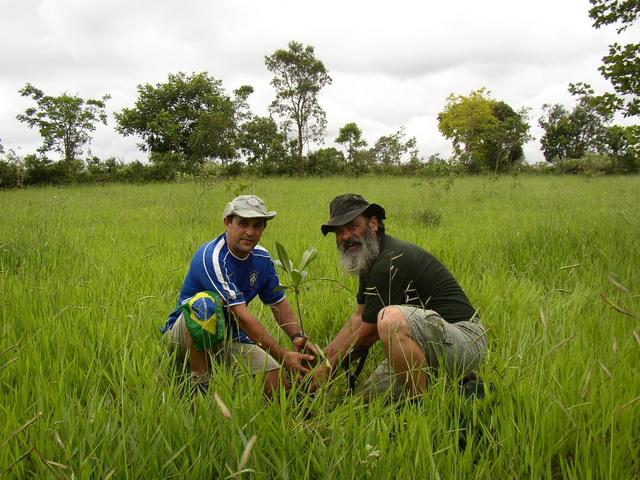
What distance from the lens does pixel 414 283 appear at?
96.7 inches

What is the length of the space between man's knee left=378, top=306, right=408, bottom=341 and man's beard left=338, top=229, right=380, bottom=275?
45cm

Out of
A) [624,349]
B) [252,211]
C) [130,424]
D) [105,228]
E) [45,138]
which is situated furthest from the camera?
[45,138]

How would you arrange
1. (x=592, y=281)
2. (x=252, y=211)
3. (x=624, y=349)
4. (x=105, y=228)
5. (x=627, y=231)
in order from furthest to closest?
(x=105, y=228), (x=627, y=231), (x=592, y=281), (x=252, y=211), (x=624, y=349)

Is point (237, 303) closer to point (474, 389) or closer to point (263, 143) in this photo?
point (474, 389)

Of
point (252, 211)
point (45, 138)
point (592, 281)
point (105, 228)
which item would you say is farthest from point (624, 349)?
point (45, 138)

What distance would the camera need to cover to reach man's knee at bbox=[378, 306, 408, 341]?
211cm

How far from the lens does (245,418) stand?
1660 millimetres

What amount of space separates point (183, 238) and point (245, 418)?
4.20 m

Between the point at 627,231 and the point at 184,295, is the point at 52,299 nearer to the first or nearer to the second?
the point at 184,295

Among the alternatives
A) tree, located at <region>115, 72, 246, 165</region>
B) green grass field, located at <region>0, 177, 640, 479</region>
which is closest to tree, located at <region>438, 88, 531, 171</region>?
tree, located at <region>115, 72, 246, 165</region>

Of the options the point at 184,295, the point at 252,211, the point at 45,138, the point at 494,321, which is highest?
the point at 45,138

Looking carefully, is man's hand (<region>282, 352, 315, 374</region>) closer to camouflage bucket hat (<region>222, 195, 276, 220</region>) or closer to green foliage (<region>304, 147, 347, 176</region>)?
camouflage bucket hat (<region>222, 195, 276, 220</region>)

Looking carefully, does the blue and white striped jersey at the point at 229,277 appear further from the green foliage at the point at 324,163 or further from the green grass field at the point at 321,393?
the green foliage at the point at 324,163

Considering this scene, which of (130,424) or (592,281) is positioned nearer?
(130,424)
